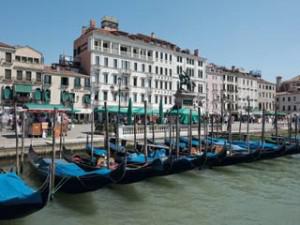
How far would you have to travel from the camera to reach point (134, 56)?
4172 centimetres

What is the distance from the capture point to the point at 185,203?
1132 cm

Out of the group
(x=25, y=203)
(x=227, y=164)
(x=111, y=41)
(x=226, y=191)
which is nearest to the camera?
(x=25, y=203)

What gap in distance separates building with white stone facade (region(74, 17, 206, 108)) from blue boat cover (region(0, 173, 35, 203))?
83.8 feet

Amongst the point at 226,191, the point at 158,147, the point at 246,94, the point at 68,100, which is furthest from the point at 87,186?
the point at 246,94

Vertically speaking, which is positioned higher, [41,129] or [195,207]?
[41,129]

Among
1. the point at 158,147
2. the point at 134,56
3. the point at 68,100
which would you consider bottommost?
the point at 158,147

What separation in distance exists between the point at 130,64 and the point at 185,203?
1225 inches

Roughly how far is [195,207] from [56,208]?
389 cm

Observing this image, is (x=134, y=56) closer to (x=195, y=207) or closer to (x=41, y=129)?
(x=41, y=129)

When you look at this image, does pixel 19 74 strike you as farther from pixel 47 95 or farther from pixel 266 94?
pixel 266 94

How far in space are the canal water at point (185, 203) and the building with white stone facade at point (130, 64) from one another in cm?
2173

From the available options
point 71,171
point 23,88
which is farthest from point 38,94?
point 71,171

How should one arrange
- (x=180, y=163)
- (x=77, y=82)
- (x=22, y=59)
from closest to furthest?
(x=180, y=163) → (x=22, y=59) → (x=77, y=82)

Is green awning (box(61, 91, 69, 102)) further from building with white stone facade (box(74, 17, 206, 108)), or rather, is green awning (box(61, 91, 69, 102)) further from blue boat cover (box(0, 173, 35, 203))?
blue boat cover (box(0, 173, 35, 203))
